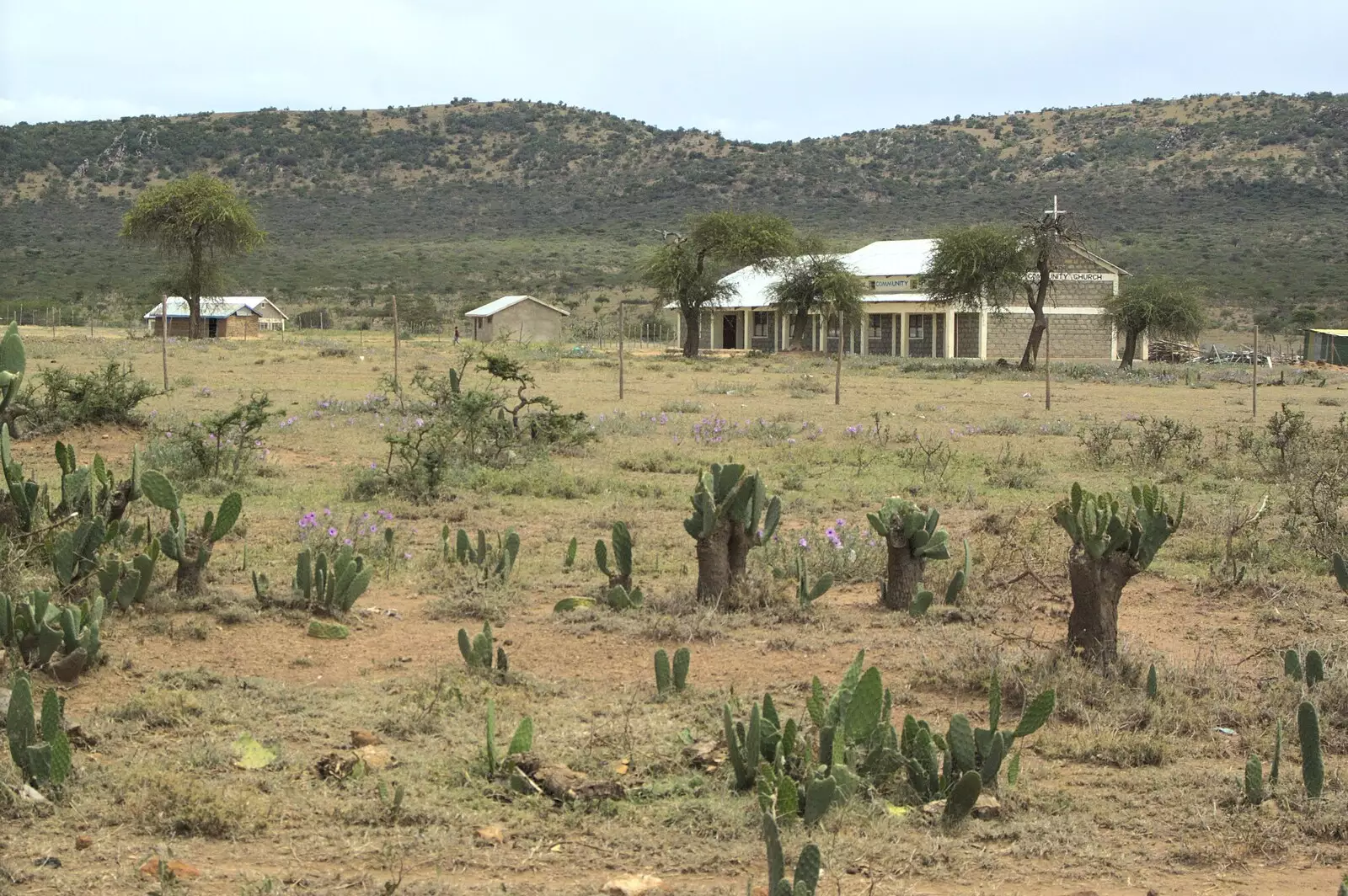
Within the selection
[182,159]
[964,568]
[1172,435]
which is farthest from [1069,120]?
[964,568]

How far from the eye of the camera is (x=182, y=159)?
328 feet

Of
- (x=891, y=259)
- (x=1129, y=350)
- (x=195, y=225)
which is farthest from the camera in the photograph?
(x=891, y=259)

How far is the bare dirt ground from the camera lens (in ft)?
14.1

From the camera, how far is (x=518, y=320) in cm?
5531

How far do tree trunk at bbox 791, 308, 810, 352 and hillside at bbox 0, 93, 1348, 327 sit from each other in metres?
24.1

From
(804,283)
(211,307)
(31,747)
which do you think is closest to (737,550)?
(31,747)

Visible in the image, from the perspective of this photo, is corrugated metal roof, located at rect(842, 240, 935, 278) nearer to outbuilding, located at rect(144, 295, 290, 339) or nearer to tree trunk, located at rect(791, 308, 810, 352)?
tree trunk, located at rect(791, 308, 810, 352)

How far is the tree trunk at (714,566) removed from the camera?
299 inches

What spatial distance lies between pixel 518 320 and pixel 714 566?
1909 inches

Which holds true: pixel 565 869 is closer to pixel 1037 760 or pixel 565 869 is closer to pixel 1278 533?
pixel 1037 760

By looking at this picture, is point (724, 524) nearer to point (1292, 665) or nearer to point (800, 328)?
point (1292, 665)

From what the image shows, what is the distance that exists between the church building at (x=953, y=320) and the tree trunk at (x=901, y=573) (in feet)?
129

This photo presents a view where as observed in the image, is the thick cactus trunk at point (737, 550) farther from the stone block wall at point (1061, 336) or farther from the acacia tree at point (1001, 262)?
the stone block wall at point (1061, 336)

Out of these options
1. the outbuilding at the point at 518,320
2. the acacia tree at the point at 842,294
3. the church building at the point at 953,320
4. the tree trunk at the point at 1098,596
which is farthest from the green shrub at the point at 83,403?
the outbuilding at the point at 518,320
